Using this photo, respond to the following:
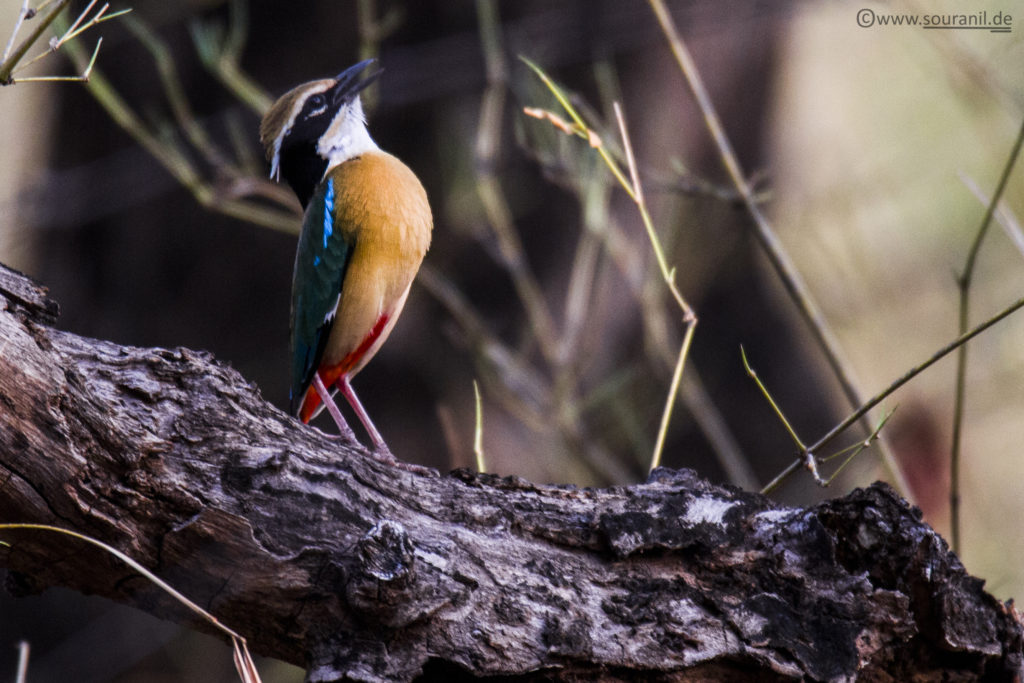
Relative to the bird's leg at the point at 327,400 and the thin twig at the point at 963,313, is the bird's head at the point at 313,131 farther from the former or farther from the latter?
the thin twig at the point at 963,313

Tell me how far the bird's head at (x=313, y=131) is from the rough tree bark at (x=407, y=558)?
2.25m

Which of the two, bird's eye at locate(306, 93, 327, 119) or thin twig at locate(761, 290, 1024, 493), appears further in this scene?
bird's eye at locate(306, 93, 327, 119)

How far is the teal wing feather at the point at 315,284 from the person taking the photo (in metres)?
4.38

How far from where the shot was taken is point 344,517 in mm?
2803

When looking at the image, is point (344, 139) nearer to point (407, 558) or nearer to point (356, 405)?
point (356, 405)

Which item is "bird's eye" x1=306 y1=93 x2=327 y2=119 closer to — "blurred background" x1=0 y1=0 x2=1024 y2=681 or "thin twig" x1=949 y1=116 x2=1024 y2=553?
"blurred background" x1=0 y1=0 x2=1024 y2=681

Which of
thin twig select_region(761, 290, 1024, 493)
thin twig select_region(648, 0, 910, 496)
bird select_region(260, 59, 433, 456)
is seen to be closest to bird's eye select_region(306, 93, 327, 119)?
bird select_region(260, 59, 433, 456)

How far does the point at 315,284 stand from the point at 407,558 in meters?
2.07

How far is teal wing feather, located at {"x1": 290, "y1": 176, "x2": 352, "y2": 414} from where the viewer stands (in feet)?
14.4

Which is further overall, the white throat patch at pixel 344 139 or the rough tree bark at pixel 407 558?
the white throat patch at pixel 344 139

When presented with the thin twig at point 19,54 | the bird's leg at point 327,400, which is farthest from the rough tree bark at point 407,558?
the bird's leg at point 327,400

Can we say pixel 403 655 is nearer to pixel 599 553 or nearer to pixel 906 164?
pixel 599 553

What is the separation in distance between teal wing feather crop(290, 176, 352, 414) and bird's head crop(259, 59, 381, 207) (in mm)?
447

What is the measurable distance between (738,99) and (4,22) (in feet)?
22.7
